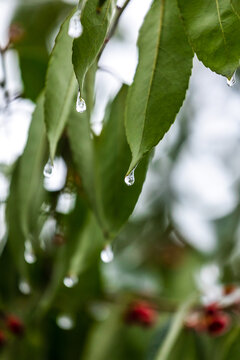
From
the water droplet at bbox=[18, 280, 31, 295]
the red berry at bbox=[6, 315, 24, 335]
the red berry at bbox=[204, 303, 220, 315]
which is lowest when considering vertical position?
the red berry at bbox=[6, 315, 24, 335]

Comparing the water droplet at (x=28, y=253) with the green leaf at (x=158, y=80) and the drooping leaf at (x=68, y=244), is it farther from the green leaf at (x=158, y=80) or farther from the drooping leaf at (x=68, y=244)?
the green leaf at (x=158, y=80)

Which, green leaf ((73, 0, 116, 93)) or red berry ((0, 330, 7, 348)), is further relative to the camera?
red berry ((0, 330, 7, 348))

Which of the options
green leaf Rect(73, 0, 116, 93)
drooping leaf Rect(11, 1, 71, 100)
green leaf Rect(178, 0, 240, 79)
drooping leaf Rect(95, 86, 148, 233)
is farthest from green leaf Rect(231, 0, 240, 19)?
drooping leaf Rect(11, 1, 71, 100)

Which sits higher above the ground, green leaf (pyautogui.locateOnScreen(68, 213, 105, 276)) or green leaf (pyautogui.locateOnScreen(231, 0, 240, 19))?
green leaf (pyautogui.locateOnScreen(231, 0, 240, 19))

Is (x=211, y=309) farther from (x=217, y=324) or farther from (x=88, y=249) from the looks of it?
(x=88, y=249)

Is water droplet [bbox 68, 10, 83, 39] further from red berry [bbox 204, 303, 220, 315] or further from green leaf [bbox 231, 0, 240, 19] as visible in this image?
red berry [bbox 204, 303, 220, 315]
